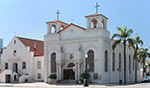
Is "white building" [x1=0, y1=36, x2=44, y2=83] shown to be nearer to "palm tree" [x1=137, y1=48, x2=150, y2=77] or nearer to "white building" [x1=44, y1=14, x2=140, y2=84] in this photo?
"white building" [x1=44, y1=14, x2=140, y2=84]

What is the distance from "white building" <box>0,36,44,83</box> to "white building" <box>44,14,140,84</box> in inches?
186

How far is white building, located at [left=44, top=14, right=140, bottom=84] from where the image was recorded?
136ft

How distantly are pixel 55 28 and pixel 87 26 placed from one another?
7494 millimetres

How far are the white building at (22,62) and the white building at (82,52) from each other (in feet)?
15.5

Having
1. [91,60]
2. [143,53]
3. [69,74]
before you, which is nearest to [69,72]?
[69,74]

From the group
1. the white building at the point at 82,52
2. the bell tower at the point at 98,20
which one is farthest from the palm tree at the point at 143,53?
the bell tower at the point at 98,20

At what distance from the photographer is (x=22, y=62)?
170 feet

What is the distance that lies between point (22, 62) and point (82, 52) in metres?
14.7

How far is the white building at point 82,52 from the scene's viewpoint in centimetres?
4156

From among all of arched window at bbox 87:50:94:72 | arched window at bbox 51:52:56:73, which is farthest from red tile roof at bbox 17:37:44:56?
arched window at bbox 87:50:94:72

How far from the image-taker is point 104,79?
41.3 metres

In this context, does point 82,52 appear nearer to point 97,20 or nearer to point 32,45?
point 97,20

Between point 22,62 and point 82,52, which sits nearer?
point 82,52

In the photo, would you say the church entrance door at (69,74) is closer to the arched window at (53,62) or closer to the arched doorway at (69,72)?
the arched doorway at (69,72)
